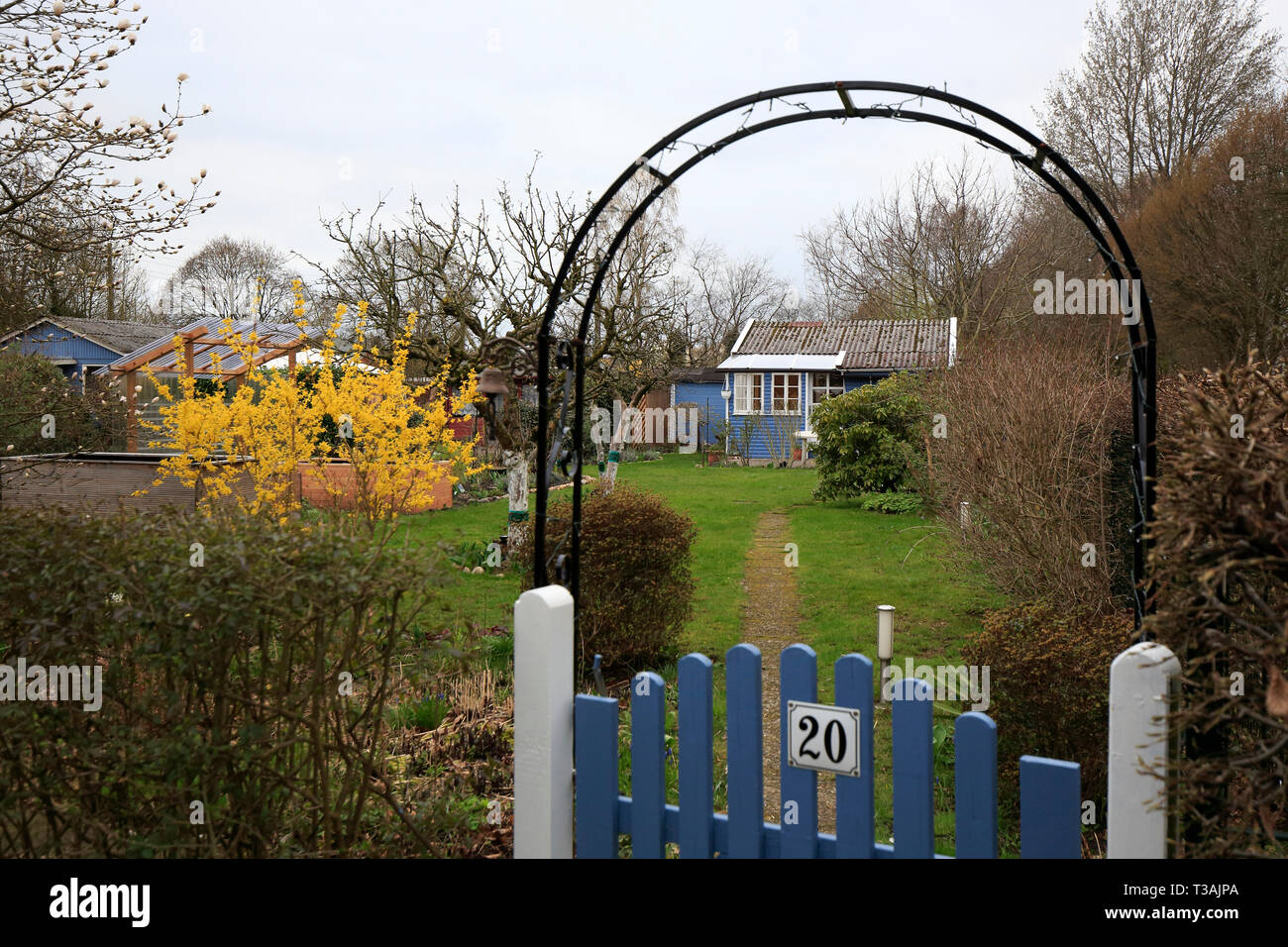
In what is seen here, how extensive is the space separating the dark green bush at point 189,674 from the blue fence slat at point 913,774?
4.71 ft

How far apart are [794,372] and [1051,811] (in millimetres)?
24967

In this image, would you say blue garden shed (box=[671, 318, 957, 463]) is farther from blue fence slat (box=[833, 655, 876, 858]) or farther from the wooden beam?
blue fence slat (box=[833, 655, 876, 858])

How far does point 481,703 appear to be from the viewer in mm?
5484

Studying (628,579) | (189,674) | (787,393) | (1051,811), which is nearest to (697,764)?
(1051,811)

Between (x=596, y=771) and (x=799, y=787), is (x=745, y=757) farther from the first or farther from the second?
(x=596, y=771)

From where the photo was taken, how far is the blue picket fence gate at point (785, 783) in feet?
8.06

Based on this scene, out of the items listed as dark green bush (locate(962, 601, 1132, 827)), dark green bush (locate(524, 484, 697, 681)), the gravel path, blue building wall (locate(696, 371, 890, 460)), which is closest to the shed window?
blue building wall (locate(696, 371, 890, 460))

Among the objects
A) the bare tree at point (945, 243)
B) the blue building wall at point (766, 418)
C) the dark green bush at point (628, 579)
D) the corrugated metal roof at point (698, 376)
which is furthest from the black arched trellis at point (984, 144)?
the corrugated metal roof at point (698, 376)

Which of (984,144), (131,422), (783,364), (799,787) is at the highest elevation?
(783,364)

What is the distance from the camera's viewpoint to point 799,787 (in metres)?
2.73

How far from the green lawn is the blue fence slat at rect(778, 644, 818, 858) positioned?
1180 millimetres

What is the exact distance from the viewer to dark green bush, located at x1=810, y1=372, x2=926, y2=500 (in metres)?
15.5

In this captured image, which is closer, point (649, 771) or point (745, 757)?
point (745, 757)
